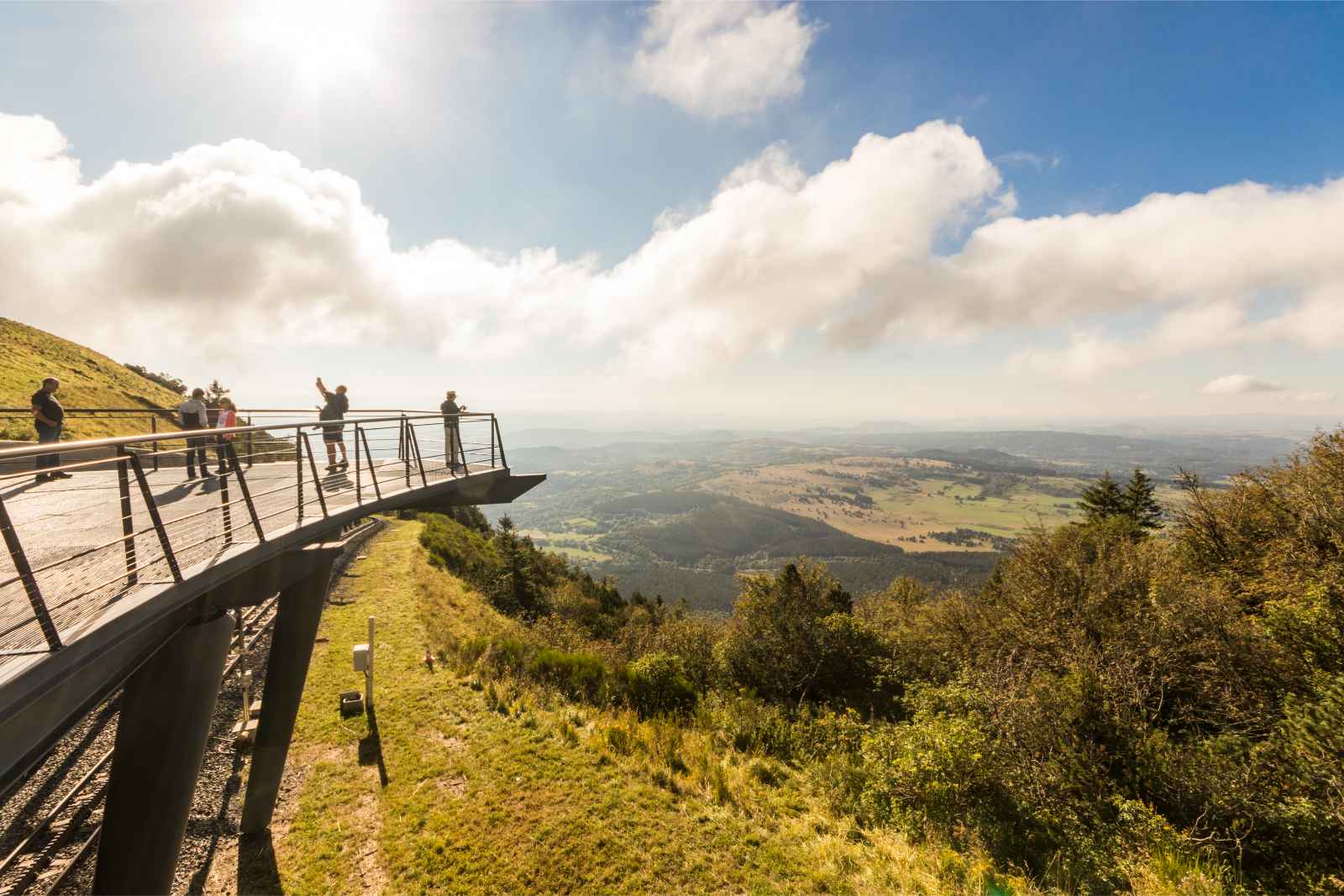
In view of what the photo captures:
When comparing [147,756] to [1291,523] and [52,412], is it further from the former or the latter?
[1291,523]

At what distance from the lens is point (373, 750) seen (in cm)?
1180

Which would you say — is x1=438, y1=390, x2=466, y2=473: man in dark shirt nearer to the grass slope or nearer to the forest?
the grass slope

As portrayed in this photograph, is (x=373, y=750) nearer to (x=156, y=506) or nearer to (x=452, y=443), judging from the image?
(x=452, y=443)

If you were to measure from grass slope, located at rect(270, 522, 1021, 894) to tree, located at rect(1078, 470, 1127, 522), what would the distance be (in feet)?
155

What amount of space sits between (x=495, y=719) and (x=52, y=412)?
11574 millimetres

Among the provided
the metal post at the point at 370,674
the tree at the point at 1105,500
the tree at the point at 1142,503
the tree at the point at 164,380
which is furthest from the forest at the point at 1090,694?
the tree at the point at 164,380

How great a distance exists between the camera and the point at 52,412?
8.88m

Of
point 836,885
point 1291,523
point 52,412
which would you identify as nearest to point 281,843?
point 52,412

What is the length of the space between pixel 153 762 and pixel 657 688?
12.7m

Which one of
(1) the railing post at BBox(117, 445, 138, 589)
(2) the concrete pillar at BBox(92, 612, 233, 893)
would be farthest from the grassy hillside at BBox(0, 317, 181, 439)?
(1) the railing post at BBox(117, 445, 138, 589)

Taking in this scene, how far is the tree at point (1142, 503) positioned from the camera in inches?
1639

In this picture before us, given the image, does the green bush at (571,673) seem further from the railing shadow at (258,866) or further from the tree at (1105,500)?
the tree at (1105,500)

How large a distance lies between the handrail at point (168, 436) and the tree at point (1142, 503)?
55911 mm

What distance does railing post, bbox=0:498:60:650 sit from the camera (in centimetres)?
315
